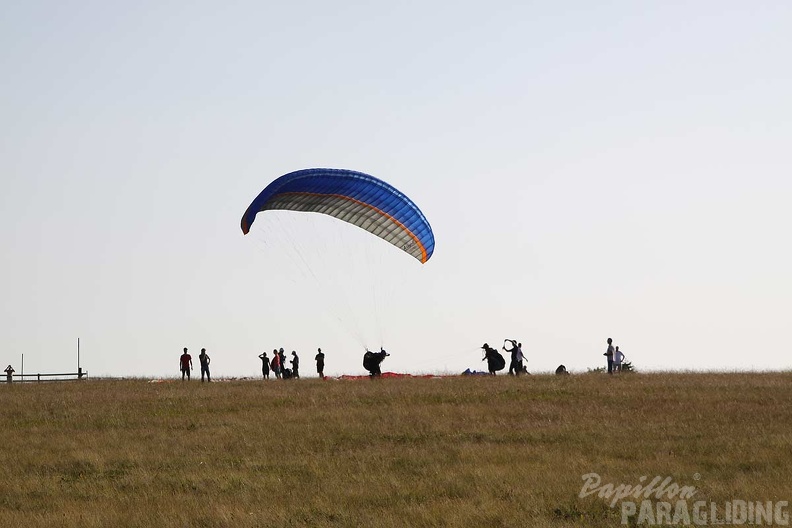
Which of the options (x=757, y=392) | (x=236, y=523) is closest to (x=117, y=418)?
(x=236, y=523)

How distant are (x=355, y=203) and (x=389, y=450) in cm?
1254

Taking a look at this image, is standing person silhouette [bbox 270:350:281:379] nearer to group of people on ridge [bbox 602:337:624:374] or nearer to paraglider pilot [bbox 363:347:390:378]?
paraglider pilot [bbox 363:347:390:378]

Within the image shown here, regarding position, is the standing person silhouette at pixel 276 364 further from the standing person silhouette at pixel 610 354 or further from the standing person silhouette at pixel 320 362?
the standing person silhouette at pixel 610 354

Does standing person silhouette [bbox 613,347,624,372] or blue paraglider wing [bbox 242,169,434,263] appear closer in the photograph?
blue paraglider wing [bbox 242,169,434,263]

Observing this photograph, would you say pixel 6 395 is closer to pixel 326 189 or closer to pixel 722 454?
pixel 326 189

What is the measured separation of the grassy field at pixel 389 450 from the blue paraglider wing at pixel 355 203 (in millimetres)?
5007

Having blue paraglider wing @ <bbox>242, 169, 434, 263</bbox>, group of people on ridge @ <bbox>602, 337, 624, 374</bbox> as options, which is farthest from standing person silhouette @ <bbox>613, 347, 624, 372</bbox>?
blue paraglider wing @ <bbox>242, 169, 434, 263</bbox>

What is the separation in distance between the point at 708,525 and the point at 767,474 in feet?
12.4

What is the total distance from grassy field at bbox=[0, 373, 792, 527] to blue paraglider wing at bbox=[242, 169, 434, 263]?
5007 mm

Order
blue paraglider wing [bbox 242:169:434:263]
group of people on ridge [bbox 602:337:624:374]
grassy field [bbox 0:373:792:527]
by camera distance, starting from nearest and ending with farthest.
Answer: grassy field [bbox 0:373:792:527] → blue paraglider wing [bbox 242:169:434:263] → group of people on ridge [bbox 602:337:624:374]

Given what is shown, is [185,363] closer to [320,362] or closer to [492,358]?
[320,362]

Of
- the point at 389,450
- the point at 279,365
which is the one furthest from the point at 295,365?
the point at 389,450

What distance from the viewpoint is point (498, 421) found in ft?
86.7

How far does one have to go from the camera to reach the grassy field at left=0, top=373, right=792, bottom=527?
1738 cm
